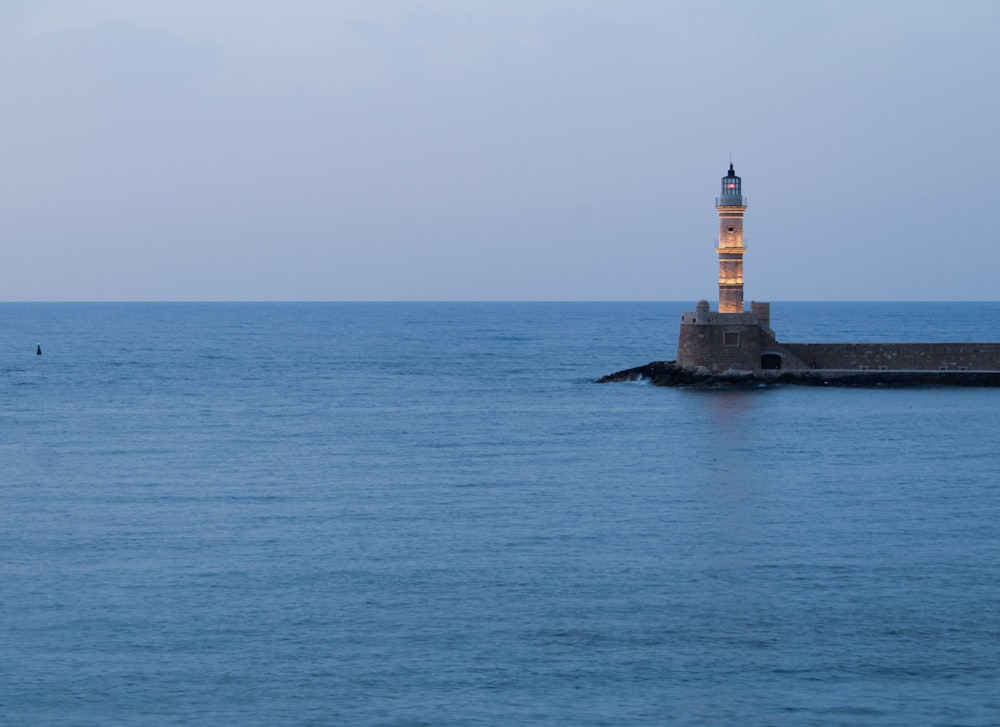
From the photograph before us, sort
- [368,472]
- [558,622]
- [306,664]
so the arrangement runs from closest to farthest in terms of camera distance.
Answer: [306,664], [558,622], [368,472]

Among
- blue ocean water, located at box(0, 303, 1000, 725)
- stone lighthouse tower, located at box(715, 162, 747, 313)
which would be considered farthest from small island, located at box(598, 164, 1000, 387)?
blue ocean water, located at box(0, 303, 1000, 725)

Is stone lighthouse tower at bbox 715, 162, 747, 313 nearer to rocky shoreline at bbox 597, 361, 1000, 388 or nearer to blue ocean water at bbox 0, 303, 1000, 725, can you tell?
rocky shoreline at bbox 597, 361, 1000, 388

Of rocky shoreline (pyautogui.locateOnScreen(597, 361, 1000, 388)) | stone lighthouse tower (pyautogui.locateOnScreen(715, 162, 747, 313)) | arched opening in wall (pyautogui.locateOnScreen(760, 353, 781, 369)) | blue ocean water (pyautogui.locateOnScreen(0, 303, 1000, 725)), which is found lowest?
blue ocean water (pyautogui.locateOnScreen(0, 303, 1000, 725))

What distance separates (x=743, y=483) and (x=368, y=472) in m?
11.4

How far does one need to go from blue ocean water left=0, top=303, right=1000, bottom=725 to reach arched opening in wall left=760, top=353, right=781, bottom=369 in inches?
437

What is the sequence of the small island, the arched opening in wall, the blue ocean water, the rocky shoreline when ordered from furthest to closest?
the arched opening in wall
the small island
the rocky shoreline
the blue ocean water

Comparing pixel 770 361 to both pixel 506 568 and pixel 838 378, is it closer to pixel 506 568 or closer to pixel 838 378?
pixel 838 378

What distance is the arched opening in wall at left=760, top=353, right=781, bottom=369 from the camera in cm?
7188

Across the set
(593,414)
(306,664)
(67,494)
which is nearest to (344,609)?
(306,664)

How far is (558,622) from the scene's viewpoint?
84.1ft

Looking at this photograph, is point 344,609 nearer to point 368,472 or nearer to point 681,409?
point 368,472

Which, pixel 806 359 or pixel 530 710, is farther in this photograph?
pixel 806 359

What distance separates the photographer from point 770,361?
7206cm

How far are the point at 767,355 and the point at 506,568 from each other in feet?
146
